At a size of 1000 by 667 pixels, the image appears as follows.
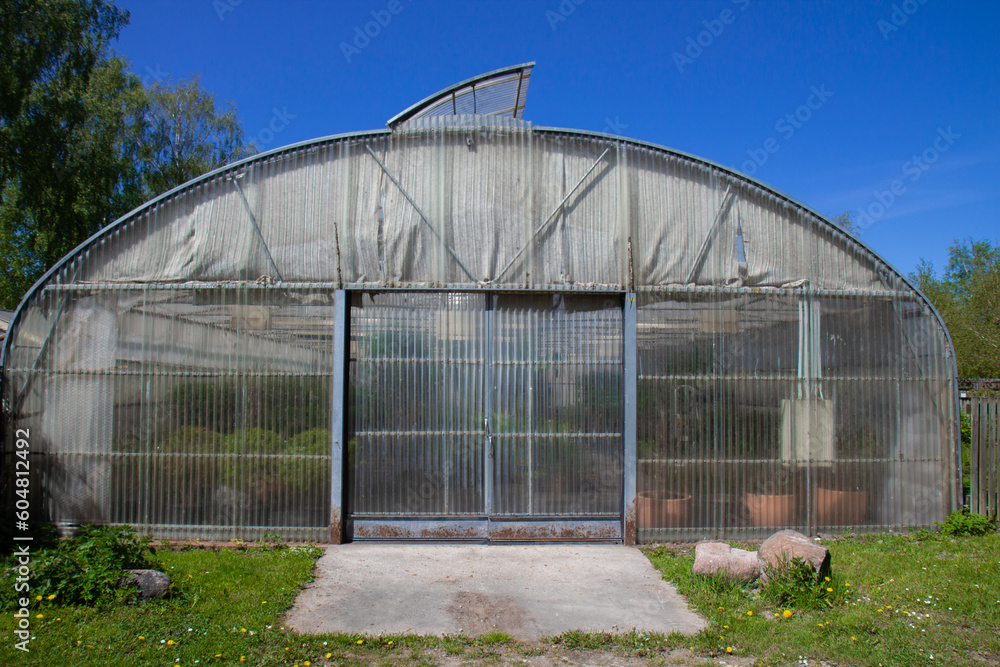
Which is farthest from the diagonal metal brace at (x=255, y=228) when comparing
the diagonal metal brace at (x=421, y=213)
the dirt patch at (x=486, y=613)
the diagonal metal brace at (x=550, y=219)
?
the dirt patch at (x=486, y=613)

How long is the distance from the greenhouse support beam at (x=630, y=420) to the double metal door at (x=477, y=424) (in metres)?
0.12

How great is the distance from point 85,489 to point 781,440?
27.1 feet

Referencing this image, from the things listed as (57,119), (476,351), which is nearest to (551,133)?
(476,351)

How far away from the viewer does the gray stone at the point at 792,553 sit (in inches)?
217

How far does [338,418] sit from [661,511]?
156 inches

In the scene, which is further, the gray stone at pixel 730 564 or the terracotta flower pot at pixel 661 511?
the terracotta flower pot at pixel 661 511

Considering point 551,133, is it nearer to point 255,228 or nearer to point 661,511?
point 255,228

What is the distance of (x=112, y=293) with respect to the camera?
287 inches

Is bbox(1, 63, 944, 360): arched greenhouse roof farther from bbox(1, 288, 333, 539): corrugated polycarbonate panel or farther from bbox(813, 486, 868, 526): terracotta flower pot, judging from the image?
bbox(813, 486, 868, 526): terracotta flower pot

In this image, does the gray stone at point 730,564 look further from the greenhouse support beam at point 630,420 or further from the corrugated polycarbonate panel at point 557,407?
the corrugated polycarbonate panel at point 557,407

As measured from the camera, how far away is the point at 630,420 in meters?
7.30

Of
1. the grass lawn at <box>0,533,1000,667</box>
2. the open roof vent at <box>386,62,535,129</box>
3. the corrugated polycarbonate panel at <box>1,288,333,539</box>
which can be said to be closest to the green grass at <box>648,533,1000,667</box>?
the grass lawn at <box>0,533,1000,667</box>

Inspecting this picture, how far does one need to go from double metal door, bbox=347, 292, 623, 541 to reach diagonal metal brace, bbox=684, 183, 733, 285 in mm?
1409

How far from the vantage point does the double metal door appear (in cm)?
730
